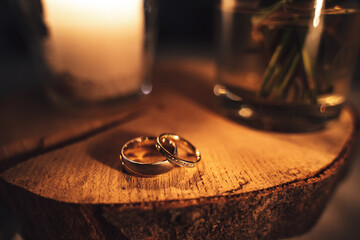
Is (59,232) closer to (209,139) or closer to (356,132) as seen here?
(209,139)

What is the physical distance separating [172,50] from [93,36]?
31.8 inches

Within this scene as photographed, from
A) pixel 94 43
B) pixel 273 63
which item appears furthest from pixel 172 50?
pixel 273 63

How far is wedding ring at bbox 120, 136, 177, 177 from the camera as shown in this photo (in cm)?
35

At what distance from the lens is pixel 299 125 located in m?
0.47

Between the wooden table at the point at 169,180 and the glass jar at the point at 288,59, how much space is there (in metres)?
0.03

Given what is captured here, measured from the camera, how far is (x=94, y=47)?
0.52m

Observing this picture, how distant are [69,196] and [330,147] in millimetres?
385

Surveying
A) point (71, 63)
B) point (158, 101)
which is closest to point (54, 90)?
point (71, 63)

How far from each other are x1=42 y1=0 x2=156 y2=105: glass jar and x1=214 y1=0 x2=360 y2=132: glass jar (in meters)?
0.18

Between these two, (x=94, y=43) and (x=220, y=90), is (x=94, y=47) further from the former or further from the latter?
(x=220, y=90)

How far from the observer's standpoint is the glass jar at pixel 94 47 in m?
0.50

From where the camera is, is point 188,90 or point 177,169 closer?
point 177,169

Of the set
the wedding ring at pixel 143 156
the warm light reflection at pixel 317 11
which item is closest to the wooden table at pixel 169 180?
the wedding ring at pixel 143 156

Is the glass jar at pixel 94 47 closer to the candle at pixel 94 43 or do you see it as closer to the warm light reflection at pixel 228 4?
the candle at pixel 94 43
